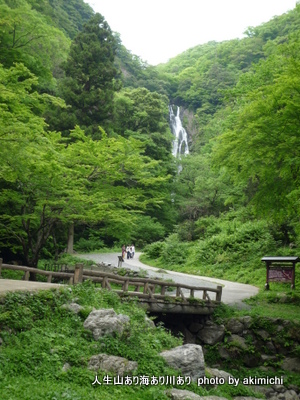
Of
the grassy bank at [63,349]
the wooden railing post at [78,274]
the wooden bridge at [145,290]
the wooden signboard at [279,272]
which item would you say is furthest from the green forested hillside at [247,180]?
the wooden railing post at [78,274]

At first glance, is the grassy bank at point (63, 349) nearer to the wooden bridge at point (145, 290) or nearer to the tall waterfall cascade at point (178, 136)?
the wooden bridge at point (145, 290)

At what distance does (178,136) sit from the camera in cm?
5291

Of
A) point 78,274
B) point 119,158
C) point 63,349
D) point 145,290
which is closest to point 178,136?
point 119,158

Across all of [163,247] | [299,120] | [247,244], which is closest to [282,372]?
[299,120]

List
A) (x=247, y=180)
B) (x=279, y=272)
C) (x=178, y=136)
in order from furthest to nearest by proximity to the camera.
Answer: (x=178, y=136) < (x=247, y=180) < (x=279, y=272)

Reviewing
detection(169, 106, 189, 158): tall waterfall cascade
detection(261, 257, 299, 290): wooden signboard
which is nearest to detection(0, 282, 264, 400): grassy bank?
detection(261, 257, 299, 290): wooden signboard

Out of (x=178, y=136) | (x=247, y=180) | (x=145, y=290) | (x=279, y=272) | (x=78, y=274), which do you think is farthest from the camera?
(x=178, y=136)

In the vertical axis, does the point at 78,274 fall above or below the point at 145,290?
above

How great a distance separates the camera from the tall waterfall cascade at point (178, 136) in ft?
165

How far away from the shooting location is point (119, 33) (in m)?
67.2

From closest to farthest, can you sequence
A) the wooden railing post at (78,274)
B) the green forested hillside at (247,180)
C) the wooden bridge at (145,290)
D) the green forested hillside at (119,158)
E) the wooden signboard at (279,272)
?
1. the wooden railing post at (78,274)
2. the wooden bridge at (145,290)
3. the green forested hillside at (247,180)
4. the green forested hillside at (119,158)
5. the wooden signboard at (279,272)

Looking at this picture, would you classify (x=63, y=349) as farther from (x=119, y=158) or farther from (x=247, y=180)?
(x=247, y=180)

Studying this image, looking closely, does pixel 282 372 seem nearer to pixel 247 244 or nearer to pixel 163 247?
pixel 247 244

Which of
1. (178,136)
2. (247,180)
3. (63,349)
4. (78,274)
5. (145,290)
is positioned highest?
(178,136)
